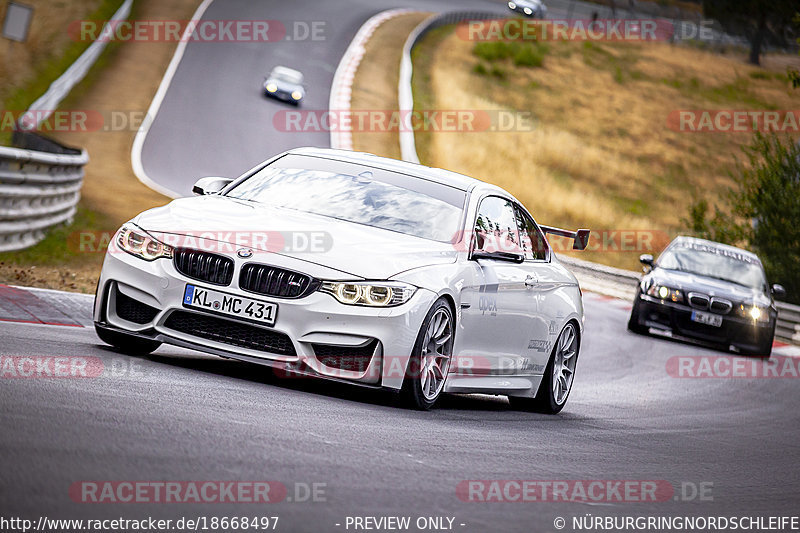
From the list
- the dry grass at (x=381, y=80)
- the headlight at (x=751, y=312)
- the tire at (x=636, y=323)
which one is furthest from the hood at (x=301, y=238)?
the dry grass at (x=381, y=80)

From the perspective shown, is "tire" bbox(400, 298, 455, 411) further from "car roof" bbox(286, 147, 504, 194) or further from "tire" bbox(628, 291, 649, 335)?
"tire" bbox(628, 291, 649, 335)

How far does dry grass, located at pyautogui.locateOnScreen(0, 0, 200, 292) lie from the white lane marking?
19cm

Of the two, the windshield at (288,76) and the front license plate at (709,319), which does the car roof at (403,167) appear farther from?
the windshield at (288,76)

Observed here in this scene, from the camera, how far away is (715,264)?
19828 millimetres

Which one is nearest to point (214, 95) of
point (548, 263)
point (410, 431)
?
point (548, 263)

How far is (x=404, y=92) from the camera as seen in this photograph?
44.2 meters

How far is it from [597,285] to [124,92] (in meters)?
16.2

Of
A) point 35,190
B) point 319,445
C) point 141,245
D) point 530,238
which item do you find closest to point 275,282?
point 141,245

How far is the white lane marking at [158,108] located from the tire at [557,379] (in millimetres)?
15233

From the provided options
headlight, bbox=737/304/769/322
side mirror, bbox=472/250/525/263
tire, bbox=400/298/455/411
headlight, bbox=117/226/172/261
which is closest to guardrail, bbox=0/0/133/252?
headlight, bbox=117/226/172/261

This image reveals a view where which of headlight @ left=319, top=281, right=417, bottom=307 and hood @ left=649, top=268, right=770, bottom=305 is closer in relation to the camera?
headlight @ left=319, top=281, right=417, bottom=307

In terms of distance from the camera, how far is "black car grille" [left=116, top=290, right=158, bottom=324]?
7688 mm

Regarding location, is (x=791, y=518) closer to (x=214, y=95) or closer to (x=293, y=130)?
(x=293, y=130)

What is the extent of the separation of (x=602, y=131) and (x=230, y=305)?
169 feet
